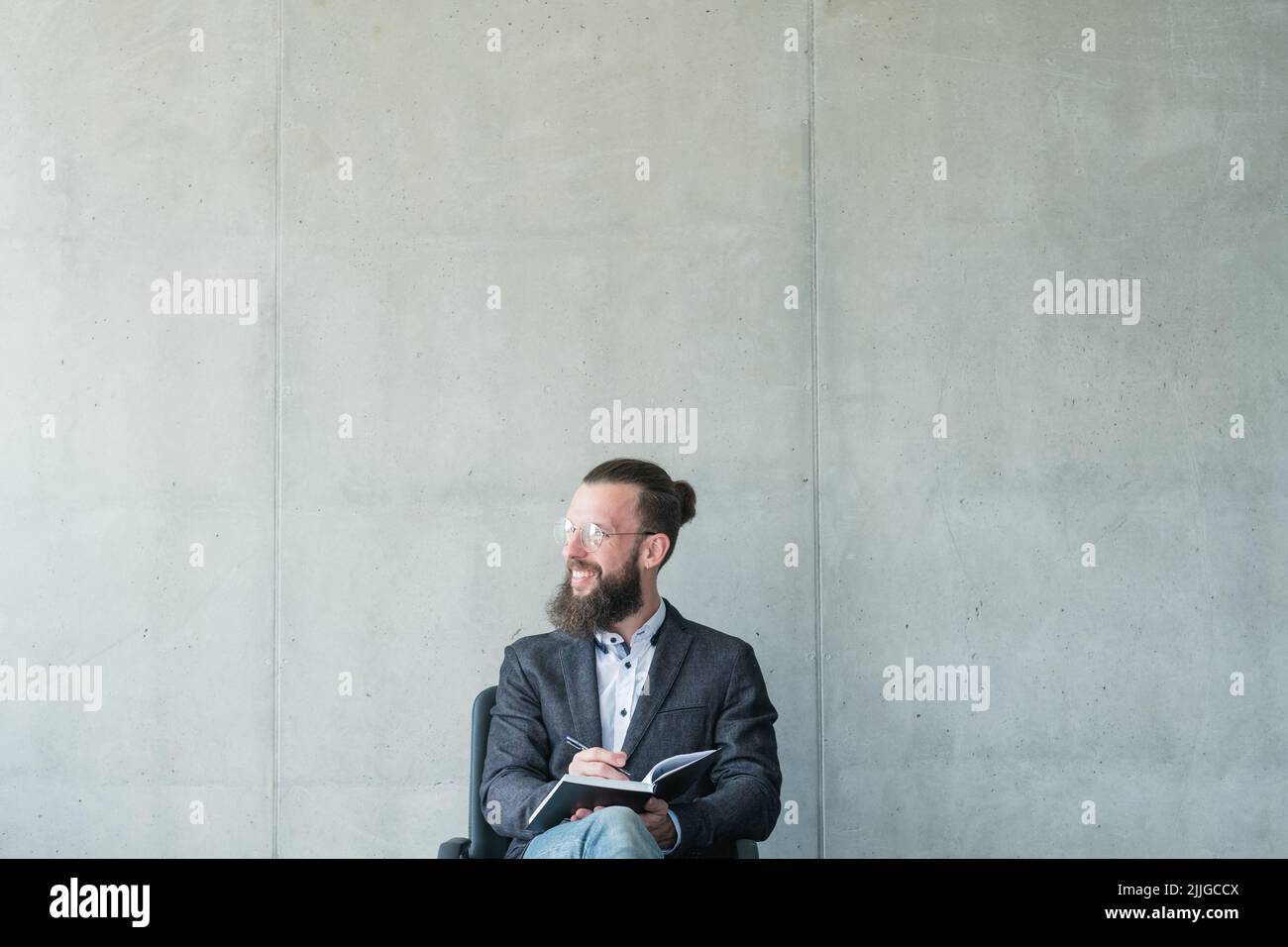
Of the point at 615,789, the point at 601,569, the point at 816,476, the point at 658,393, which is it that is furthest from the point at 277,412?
the point at 615,789

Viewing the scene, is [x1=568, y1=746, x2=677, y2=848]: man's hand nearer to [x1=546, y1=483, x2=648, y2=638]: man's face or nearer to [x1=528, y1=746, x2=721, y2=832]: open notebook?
[x1=528, y1=746, x2=721, y2=832]: open notebook

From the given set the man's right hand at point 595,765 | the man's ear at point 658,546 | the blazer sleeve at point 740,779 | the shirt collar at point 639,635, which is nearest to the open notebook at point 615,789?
the man's right hand at point 595,765

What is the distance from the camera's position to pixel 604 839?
191 centimetres

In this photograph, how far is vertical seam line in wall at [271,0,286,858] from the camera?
3143 millimetres

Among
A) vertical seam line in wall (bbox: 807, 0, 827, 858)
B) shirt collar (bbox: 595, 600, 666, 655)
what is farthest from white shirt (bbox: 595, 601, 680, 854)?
vertical seam line in wall (bbox: 807, 0, 827, 858)

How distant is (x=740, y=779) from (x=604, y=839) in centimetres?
57

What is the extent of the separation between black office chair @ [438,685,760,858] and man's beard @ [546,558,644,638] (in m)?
0.25

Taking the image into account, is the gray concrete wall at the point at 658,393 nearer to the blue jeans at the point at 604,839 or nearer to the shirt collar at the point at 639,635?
the shirt collar at the point at 639,635

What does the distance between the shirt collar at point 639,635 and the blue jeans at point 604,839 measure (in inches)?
22.6

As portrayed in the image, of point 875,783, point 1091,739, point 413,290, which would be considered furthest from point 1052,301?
point 413,290

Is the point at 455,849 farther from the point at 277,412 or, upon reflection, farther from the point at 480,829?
the point at 277,412

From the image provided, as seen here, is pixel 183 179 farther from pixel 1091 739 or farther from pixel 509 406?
pixel 1091 739
